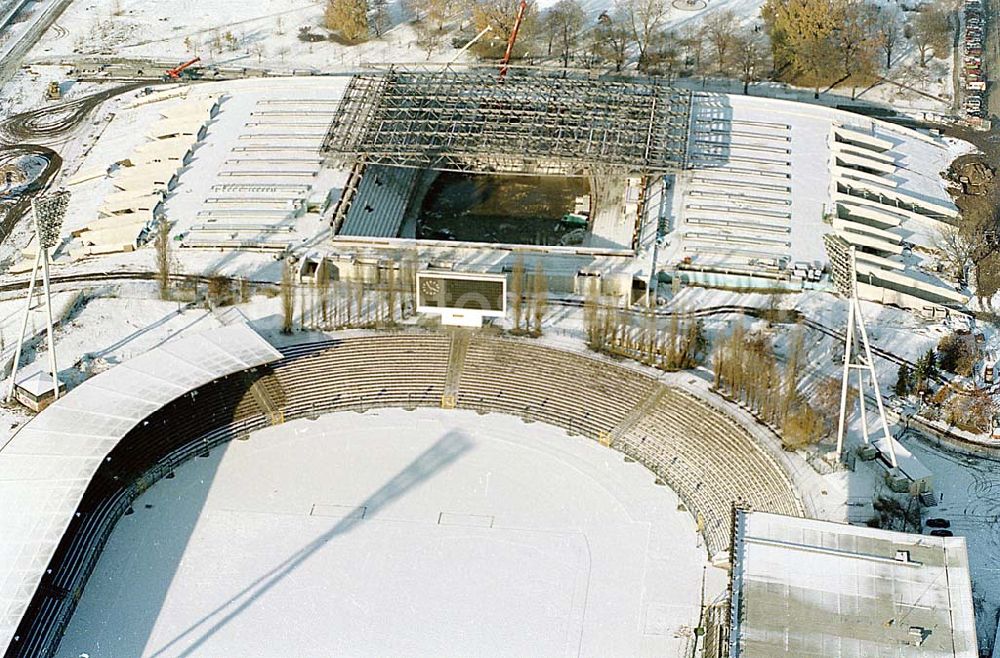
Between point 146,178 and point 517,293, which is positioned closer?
point 517,293

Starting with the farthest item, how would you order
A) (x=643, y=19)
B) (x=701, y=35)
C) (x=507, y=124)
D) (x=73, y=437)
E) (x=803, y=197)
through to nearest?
(x=643, y=19)
(x=701, y=35)
(x=507, y=124)
(x=803, y=197)
(x=73, y=437)

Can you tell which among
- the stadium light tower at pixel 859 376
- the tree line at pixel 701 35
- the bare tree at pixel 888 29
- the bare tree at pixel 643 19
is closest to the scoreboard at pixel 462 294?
the stadium light tower at pixel 859 376

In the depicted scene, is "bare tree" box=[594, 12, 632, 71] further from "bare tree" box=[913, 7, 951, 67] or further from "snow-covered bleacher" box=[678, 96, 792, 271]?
"bare tree" box=[913, 7, 951, 67]

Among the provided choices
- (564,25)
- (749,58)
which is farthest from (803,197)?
(564,25)

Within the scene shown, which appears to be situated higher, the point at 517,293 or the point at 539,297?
the point at 517,293

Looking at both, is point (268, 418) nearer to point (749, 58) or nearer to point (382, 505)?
point (382, 505)

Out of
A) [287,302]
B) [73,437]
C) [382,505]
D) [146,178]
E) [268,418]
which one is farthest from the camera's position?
[146,178]

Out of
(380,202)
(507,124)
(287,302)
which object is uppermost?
(507,124)
